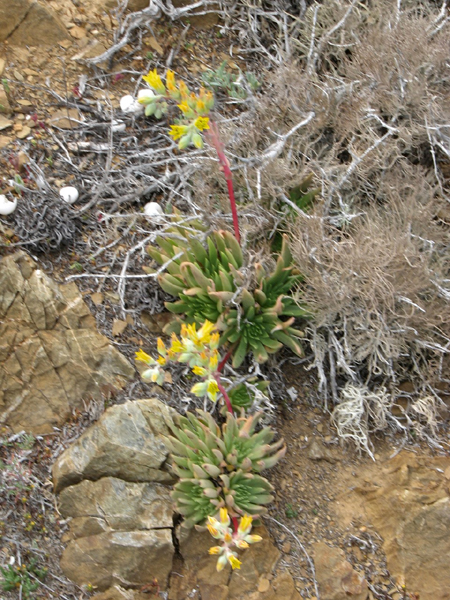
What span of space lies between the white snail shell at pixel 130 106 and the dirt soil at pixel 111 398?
4.3 inches

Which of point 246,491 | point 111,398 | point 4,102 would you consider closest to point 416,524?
point 246,491

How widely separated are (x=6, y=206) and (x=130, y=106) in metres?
1.28

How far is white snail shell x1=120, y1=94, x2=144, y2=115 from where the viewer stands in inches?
174

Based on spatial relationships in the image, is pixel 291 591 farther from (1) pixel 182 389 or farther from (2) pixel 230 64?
(2) pixel 230 64

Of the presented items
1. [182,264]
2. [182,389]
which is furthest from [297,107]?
[182,389]

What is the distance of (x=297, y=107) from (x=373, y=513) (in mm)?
2749

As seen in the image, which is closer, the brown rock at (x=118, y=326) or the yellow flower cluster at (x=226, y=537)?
the yellow flower cluster at (x=226, y=537)

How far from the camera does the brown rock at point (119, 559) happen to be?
3115 millimetres

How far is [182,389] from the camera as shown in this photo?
12.2ft

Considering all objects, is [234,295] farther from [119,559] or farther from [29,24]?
[29,24]

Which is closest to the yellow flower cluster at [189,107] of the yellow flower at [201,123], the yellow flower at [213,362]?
the yellow flower at [201,123]

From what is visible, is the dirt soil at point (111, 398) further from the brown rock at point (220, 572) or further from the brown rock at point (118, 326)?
the brown rock at point (220, 572)

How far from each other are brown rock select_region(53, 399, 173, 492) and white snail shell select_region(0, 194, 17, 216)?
1.54m

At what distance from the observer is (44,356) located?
3.61 m
